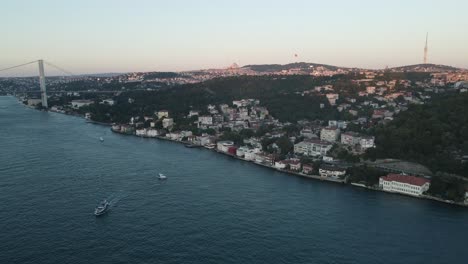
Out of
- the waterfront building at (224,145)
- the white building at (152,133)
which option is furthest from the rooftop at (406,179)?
the white building at (152,133)

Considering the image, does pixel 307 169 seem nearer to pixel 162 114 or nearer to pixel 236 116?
pixel 236 116

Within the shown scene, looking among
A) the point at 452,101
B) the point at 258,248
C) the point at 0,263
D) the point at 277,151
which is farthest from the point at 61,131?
the point at 452,101

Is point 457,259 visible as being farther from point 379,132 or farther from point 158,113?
point 158,113

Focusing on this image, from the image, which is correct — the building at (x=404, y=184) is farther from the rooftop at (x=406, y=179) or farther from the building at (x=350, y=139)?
the building at (x=350, y=139)

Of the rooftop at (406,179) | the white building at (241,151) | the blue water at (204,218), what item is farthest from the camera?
the white building at (241,151)

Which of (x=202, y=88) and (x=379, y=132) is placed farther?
(x=202, y=88)

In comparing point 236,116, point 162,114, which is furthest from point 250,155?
point 162,114

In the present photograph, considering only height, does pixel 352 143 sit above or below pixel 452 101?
below
